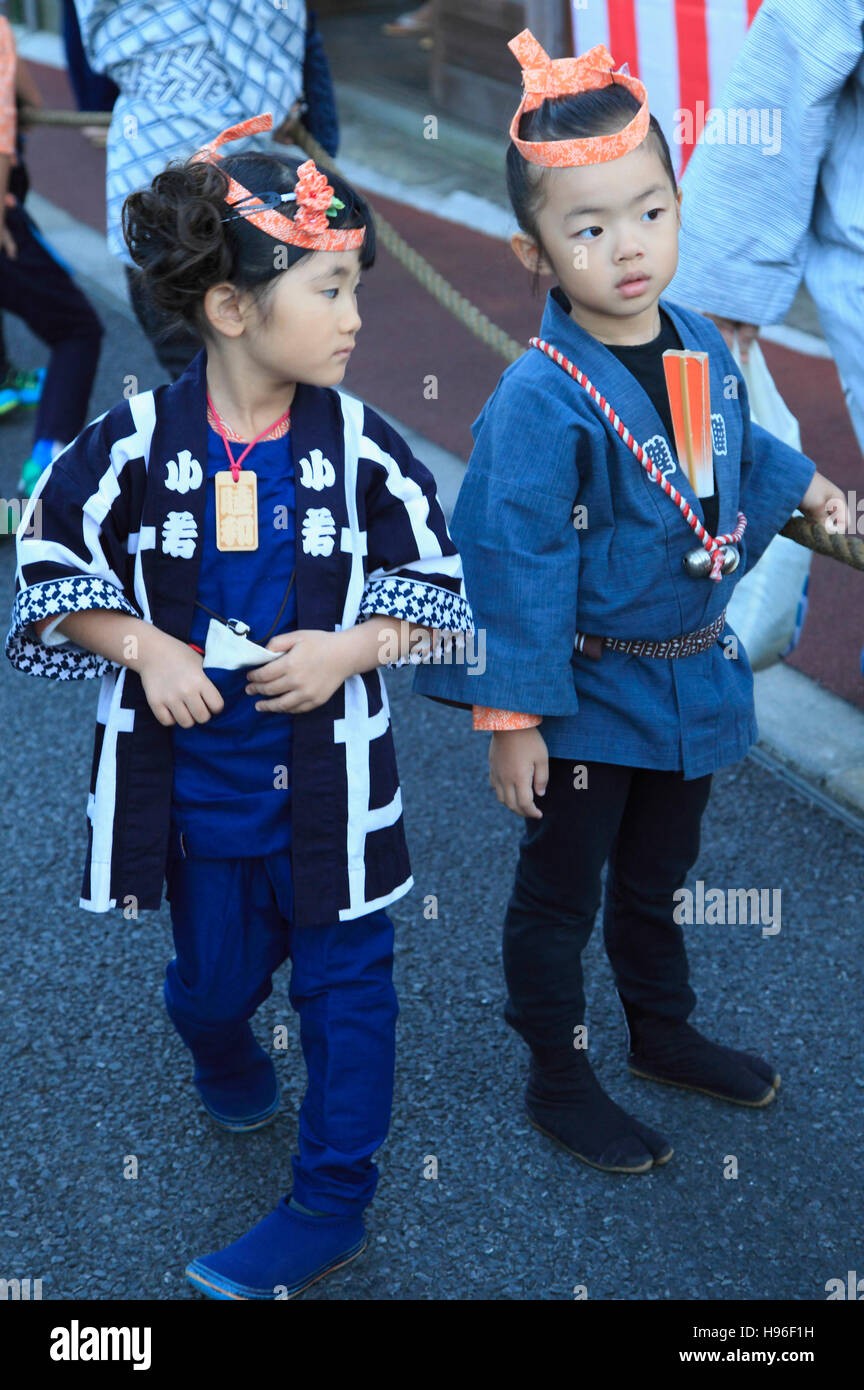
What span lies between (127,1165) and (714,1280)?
0.82 metres

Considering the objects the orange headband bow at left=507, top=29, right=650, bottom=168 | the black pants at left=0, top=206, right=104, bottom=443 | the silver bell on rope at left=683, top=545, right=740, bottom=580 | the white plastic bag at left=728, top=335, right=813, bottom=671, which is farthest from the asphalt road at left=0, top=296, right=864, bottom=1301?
the black pants at left=0, top=206, right=104, bottom=443

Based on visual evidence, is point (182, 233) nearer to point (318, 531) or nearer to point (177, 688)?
point (318, 531)

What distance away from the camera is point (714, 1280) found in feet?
6.27

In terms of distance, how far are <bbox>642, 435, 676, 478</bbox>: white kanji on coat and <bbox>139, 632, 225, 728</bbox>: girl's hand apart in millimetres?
603

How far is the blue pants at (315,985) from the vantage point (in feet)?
6.12

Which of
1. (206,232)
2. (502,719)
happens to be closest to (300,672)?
(502,719)

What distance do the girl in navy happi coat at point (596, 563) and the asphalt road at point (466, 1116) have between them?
0.40 ft

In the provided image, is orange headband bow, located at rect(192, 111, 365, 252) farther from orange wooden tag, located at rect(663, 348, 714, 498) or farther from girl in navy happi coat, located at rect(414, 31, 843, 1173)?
orange wooden tag, located at rect(663, 348, 714, 498)

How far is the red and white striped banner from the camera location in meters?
5.02

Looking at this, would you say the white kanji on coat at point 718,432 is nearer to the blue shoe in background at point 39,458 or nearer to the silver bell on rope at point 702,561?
the silver bell on rope at point 702,561

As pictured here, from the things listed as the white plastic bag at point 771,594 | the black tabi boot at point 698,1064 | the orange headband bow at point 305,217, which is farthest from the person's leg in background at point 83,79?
the black tabi boot at point 698,1064

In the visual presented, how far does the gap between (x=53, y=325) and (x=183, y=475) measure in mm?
2827

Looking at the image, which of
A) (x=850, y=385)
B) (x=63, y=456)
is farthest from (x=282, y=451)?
(x=850, y=385)

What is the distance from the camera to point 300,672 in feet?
5.69
